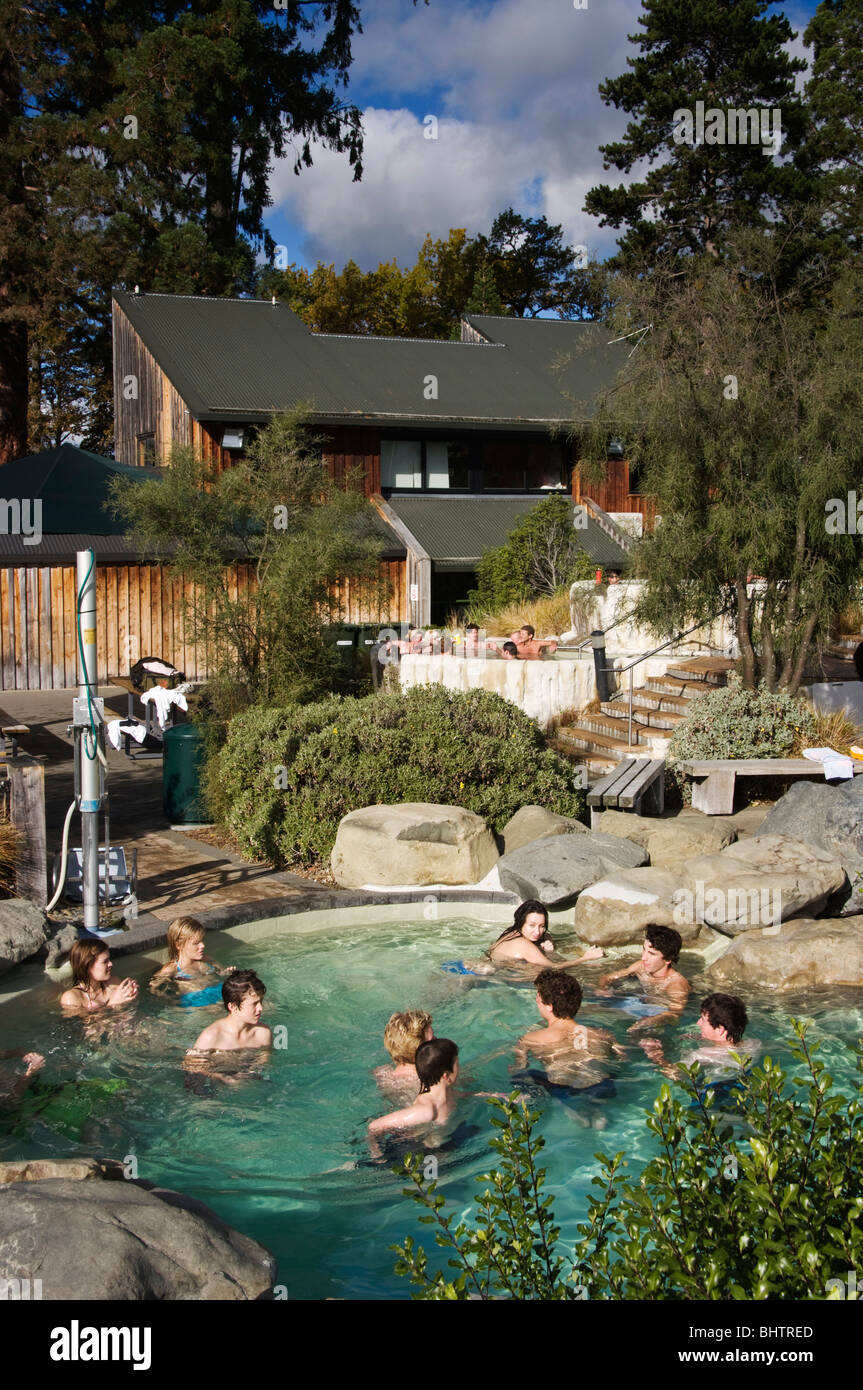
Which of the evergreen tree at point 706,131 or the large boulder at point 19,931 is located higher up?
the evergreen tree at point 706,131

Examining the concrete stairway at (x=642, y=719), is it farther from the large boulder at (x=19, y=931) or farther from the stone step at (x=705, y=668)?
the large boulder at (x=19, y=931)

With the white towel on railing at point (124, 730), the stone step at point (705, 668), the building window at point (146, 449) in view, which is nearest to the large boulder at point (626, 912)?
the stone step at point (705, 668)

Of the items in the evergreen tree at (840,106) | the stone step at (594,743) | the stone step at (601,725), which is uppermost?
the evergreen tree at (840,106)

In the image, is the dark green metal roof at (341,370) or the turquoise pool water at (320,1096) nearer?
the turquoise pool water at (320,1096)

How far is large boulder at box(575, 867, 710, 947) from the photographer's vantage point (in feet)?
30.6

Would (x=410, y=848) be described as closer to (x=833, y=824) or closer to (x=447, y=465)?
(x=833, y=824)

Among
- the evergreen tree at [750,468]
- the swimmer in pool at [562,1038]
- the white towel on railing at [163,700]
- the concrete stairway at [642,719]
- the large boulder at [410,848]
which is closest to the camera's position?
the swimmer in pool at [562,1038]

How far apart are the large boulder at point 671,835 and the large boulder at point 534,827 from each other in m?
0.33

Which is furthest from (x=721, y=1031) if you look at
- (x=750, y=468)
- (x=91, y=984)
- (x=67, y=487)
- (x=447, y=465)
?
(x=447, y=465)

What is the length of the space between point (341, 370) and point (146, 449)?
15.8 feet

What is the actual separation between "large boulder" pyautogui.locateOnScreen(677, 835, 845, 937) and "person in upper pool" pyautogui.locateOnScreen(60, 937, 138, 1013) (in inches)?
172

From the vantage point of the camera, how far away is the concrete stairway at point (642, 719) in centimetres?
1357

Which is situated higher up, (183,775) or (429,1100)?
(183,775)

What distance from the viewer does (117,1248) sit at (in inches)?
157
